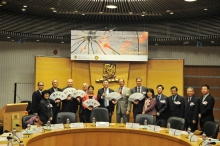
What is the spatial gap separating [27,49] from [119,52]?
352 cm

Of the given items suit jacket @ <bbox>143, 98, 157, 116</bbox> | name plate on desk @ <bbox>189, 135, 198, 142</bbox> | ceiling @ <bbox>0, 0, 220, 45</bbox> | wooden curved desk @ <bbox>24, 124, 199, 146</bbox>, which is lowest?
wooden curved desk @ <bbox>24, 124, 199, 146</bbox>

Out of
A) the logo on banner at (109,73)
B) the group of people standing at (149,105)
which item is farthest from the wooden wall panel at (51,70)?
the group of people standing at (149,105)

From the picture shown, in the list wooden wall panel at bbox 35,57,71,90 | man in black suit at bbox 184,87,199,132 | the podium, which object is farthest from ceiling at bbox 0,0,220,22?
the podium

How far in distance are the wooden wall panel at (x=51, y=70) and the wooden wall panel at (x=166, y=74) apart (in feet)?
9.42

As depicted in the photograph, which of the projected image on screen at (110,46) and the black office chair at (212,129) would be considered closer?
the black office chair at (212,129)

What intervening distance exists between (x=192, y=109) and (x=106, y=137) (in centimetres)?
249

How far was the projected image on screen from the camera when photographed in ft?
40.8

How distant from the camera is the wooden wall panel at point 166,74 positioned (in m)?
12.4

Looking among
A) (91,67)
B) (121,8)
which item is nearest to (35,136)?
(121,8)

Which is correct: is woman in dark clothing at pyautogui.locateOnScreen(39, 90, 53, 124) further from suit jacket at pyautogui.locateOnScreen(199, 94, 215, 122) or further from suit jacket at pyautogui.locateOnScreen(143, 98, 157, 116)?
suit jacket at pyautogui.locateOnScreen(199, 94, 215, 122)

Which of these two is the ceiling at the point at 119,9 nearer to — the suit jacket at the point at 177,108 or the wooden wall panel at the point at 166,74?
the wooden wall panel at the point at 166,74

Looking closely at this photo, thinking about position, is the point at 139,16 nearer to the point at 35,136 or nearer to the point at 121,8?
the point at 121,8

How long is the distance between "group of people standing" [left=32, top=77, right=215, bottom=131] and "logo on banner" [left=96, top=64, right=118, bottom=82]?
2.26m

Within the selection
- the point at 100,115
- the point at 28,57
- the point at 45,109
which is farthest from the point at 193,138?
the point at 28,57
